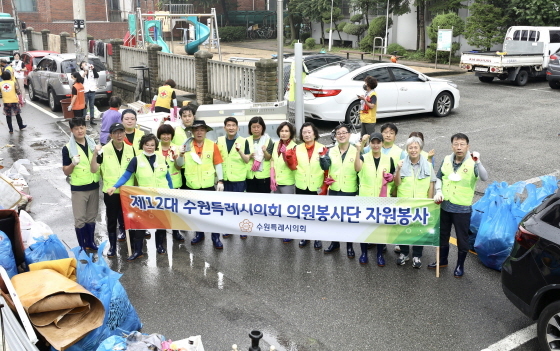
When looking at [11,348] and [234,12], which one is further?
Result: [234,12]

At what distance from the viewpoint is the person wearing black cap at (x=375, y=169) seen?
6.91 metres

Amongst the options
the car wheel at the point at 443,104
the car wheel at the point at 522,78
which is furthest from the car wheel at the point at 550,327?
the car wheel at the point at 522,78

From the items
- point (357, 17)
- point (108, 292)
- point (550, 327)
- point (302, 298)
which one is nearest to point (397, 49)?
point (357, 17)

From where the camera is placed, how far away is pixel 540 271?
16.8 feet

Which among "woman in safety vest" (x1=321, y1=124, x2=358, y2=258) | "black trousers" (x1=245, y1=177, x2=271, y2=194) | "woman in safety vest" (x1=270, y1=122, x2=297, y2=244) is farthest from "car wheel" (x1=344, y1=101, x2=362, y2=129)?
"woman in safety vest" (x1=321, y1=124, x2=358, y2=258)

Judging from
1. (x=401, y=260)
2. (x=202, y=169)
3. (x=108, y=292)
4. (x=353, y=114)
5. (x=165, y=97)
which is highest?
(x=165, y=97)

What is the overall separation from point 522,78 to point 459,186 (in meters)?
16.4

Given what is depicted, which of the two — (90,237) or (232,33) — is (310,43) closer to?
(232,33)

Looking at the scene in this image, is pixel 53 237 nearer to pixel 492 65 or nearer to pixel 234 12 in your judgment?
pixel 492 65

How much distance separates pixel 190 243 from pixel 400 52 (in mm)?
24599

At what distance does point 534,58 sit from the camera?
20953mm

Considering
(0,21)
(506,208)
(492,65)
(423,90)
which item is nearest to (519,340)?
(506,208)

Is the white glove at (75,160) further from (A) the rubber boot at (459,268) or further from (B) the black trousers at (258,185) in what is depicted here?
(A) the rubber boot at (459,268)

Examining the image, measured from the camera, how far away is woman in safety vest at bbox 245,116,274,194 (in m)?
7.67
